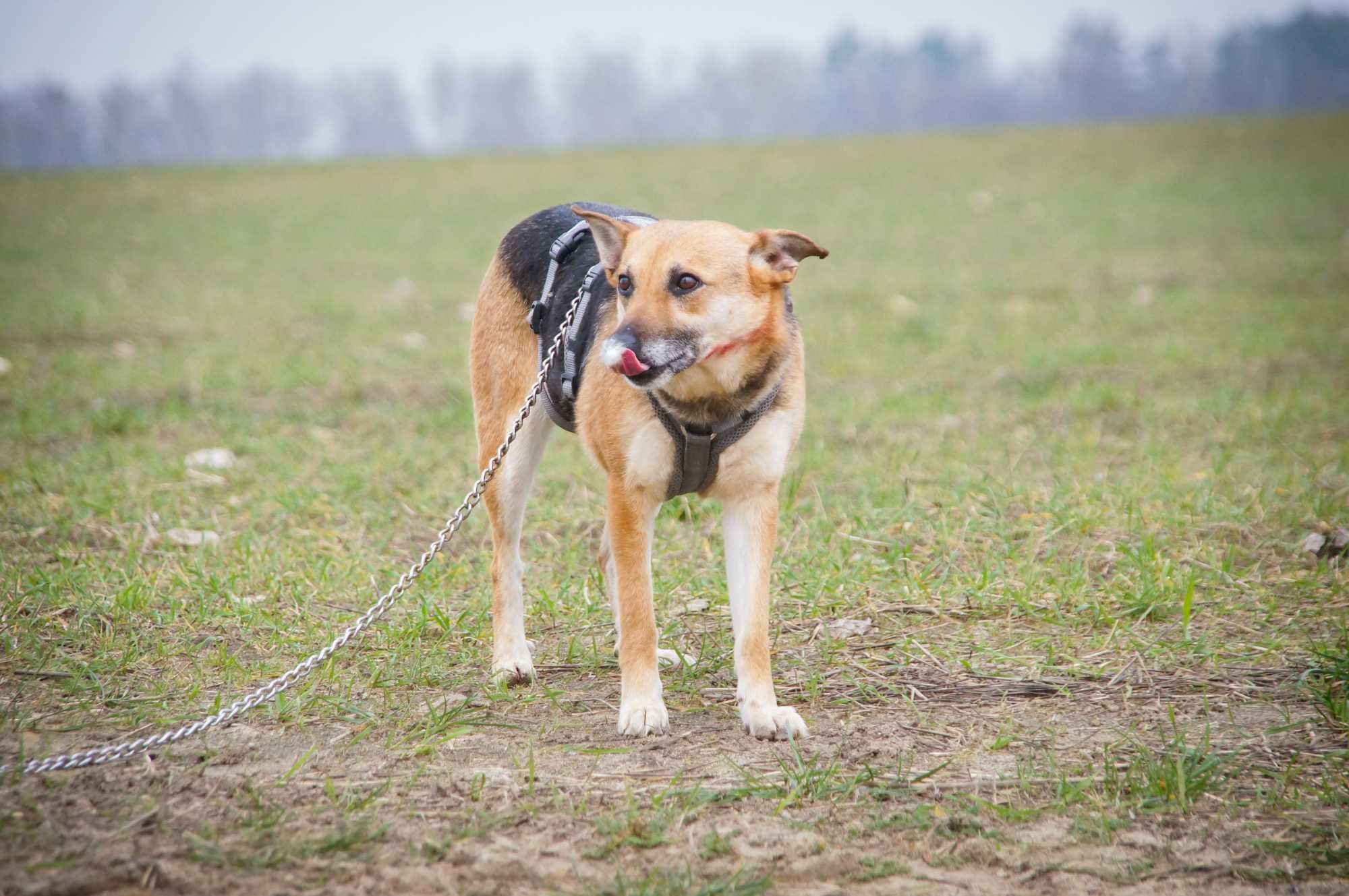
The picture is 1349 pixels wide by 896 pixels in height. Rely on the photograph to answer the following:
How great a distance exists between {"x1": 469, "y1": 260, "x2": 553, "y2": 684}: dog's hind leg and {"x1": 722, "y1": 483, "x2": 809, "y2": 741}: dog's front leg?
2.70 feet

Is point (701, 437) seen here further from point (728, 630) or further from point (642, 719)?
point (728, 630)

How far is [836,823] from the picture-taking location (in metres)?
3.09

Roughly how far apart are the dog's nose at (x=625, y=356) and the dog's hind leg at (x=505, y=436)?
1030 millimetres

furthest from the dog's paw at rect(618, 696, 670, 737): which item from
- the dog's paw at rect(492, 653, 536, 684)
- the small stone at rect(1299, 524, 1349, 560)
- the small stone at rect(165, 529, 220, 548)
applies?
the small stone at rect(1299, 524, 1349, 560)

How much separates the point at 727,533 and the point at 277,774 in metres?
1.54

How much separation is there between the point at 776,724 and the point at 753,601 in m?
0.39

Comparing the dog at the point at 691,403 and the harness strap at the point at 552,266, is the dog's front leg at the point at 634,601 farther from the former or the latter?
the harness strap at the point at 552,266

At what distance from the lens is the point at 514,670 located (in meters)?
4.05

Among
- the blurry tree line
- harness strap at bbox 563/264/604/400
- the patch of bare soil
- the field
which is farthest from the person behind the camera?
the blurry tree line

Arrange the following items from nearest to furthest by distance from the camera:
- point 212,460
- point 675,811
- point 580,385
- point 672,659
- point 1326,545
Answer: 1. point 675,811
2. point 580,385
3. point 672,659
4. point 1326,545
5. point 212,460

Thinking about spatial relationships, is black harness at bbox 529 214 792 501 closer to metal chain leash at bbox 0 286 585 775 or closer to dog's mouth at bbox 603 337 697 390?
metal chain leash at bbox 0 286 585 775

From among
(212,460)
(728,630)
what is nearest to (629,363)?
(728,630)

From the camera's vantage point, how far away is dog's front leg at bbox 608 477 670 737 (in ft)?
12.1

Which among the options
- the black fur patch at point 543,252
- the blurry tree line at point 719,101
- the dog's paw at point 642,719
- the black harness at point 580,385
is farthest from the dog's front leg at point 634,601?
the blurry tree line at point 719,101
